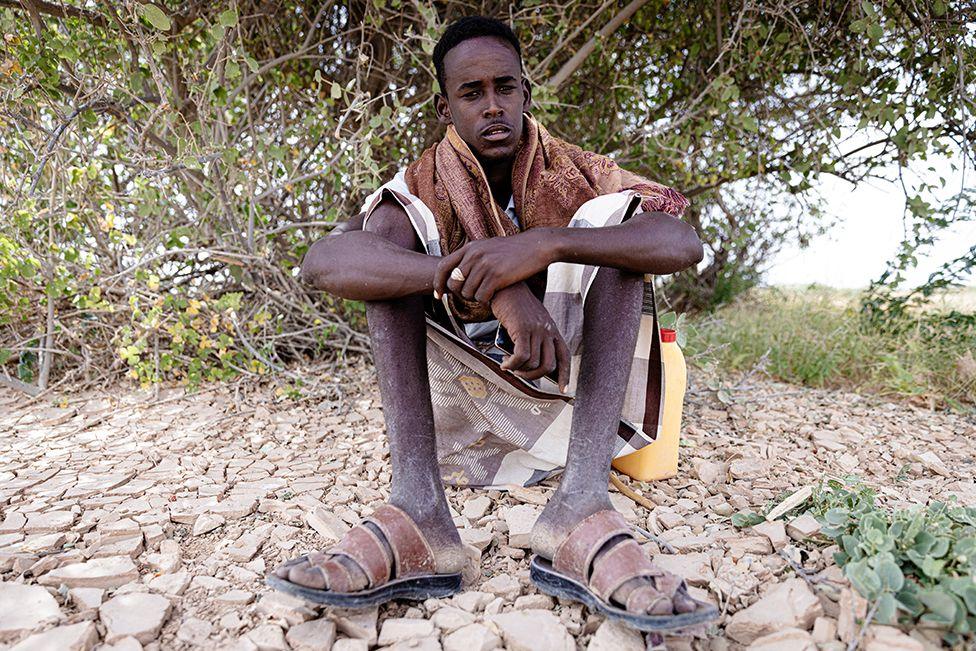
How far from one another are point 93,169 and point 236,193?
0.52 m

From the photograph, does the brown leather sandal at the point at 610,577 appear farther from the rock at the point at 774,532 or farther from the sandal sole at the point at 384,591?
the rock at the point at 774,532

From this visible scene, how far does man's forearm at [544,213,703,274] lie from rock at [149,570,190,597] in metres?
1.01

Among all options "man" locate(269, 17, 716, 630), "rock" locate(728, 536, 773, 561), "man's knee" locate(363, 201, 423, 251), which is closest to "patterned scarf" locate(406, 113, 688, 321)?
"man" locate(269, 17, 716, 630)

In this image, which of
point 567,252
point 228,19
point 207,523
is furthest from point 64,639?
point 228,19

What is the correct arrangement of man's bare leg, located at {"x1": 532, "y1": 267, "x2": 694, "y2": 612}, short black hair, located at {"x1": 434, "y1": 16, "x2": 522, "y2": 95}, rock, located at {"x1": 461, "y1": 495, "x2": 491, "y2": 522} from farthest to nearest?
short black hair, located at {"x1": 434, "y1": 16, "x2": 522, "y2": 95}
rock, located at {"x1": 461, "y1": 495, "x2": 491, "y2": 522}
man's bare leg, located at {"x1": 532, "y1": 267, "x2": 694, "y2": 612}

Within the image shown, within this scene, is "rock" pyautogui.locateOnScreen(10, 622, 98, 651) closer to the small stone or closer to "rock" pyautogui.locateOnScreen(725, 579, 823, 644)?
the small stone

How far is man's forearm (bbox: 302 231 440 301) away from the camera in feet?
4.27

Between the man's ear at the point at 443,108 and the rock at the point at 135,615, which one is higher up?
the man's ear at the point at 443,108

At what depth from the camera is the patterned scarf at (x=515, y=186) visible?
1623 mm

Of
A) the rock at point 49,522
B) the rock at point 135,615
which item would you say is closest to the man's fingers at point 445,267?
the rock at point 135,615

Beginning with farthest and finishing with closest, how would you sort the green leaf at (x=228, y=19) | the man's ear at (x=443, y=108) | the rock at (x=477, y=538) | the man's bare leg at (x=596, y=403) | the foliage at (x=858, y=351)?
the foliage at (x=858, y=351) → the green leaf at (x=228, y=19) → the man's ear at (x=443, y=108) → the rock at (x=477, y=538) → the man's bare leg at (x=596, y=403)

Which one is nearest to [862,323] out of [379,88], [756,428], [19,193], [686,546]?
[756,428]

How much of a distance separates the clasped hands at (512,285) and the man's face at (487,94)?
0.53 metres

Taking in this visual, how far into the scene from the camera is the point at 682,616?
1017 mm
